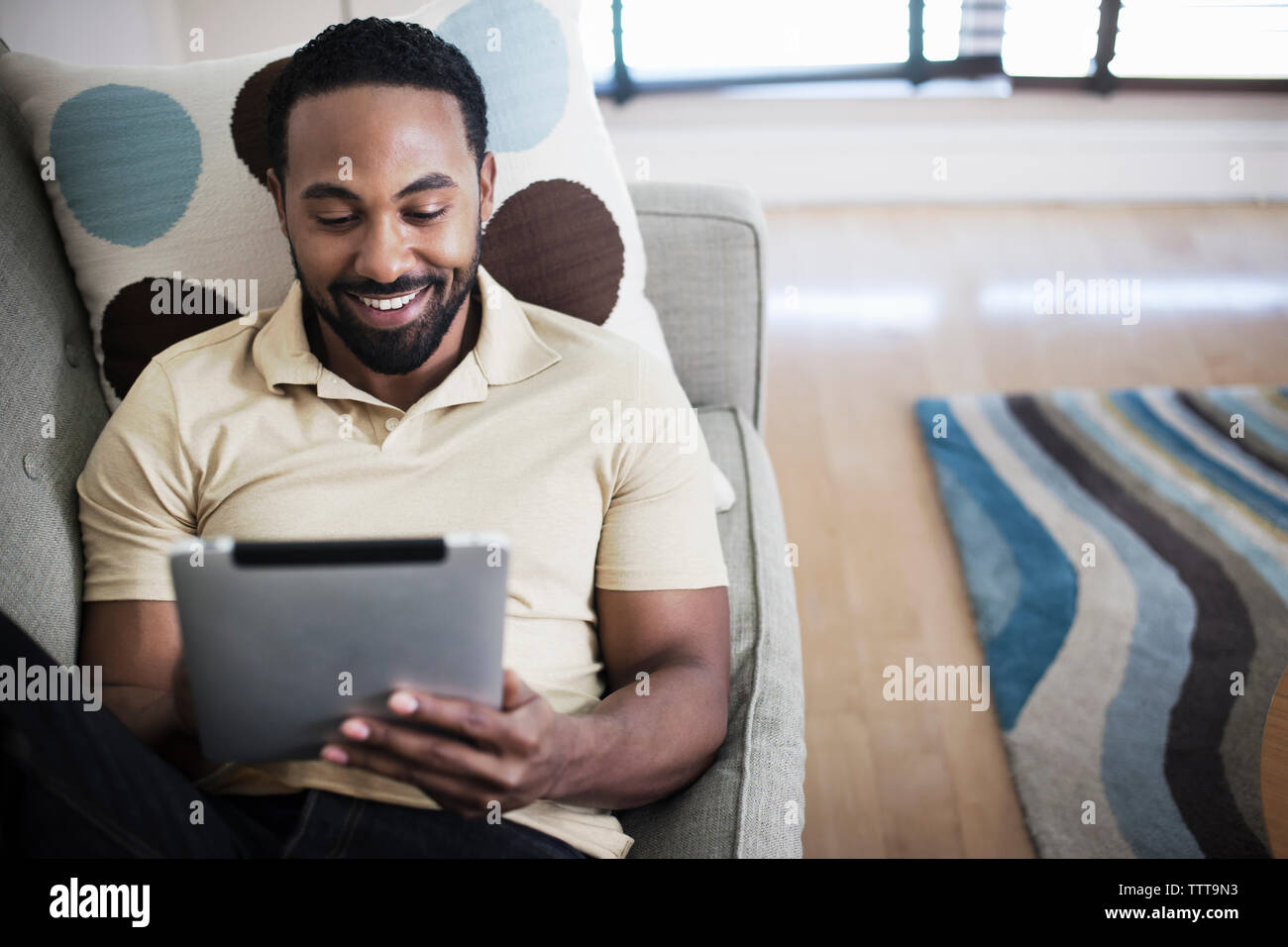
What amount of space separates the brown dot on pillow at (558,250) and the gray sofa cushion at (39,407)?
17.7 inches

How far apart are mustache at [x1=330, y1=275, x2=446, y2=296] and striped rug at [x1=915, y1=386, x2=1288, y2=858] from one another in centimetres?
112

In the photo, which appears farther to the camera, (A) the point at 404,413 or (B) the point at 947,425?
(B) the point at 947,425

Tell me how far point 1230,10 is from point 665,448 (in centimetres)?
300

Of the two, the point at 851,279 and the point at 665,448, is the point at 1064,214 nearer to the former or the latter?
the point at 851,279

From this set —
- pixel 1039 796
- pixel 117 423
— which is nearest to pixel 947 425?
pixel 1039 796

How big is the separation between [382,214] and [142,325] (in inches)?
13.8

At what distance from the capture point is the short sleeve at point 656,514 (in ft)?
3.25

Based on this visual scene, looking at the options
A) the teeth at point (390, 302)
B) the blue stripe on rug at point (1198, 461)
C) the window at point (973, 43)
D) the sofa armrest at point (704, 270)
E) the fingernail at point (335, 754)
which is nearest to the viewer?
the fingernail at point (335, 754)

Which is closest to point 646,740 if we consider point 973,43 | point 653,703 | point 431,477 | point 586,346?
point 653,703

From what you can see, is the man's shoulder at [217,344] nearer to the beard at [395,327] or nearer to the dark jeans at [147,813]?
the beard at [395,327]

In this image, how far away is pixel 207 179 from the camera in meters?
1.11

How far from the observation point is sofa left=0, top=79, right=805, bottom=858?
35.3 inches

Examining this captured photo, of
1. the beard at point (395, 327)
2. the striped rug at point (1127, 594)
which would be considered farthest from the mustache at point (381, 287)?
the striped rug at point (1127, 594)
